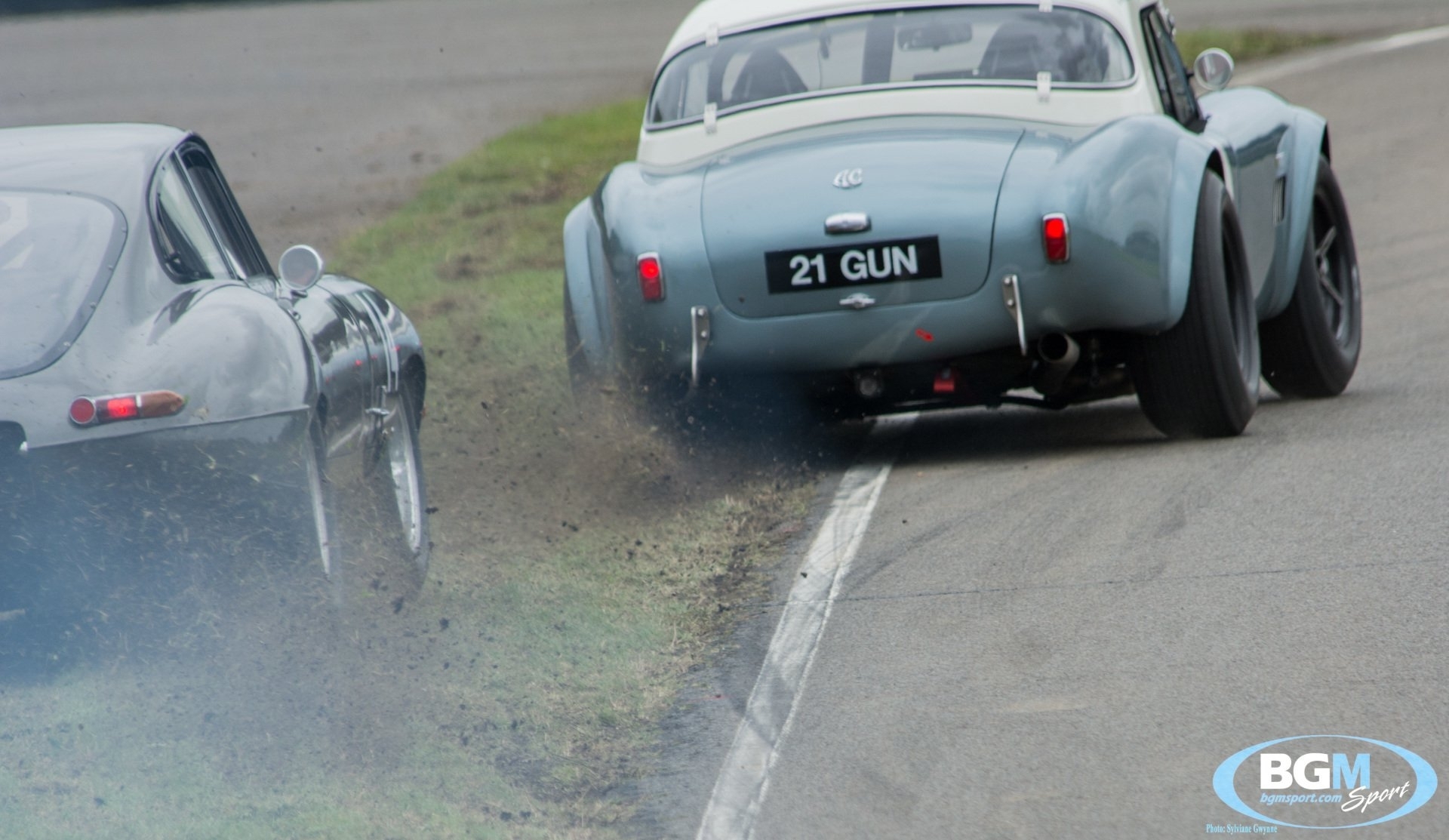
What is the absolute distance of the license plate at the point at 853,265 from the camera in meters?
6.66

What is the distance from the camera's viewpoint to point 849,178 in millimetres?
6797

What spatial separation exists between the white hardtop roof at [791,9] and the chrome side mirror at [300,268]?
2.64 meters

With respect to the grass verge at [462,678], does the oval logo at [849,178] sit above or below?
above

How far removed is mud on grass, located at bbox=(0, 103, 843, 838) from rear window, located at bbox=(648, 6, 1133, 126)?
1.33m

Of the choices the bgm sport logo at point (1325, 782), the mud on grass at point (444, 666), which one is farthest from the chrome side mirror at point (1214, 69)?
the bgm sport logo at point (1325, 782)

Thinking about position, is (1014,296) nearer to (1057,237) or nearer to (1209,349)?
(1057,237)

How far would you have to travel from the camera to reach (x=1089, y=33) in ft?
24.8

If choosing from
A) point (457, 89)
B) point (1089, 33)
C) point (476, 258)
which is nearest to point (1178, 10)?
point (457, 89)

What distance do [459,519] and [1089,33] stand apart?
2957 mm

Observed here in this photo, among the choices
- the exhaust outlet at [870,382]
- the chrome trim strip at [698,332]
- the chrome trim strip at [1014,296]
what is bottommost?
the exhaust outlet at [870,382]

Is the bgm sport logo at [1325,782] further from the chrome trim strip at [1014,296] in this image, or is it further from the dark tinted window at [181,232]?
A: the dark tinted window at [181,232]

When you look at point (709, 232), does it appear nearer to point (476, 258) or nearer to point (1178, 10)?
point (476, 258)

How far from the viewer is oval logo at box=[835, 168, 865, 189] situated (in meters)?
6.77

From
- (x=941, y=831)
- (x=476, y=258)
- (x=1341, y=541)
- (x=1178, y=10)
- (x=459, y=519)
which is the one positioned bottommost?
(x=1178, y=10)
